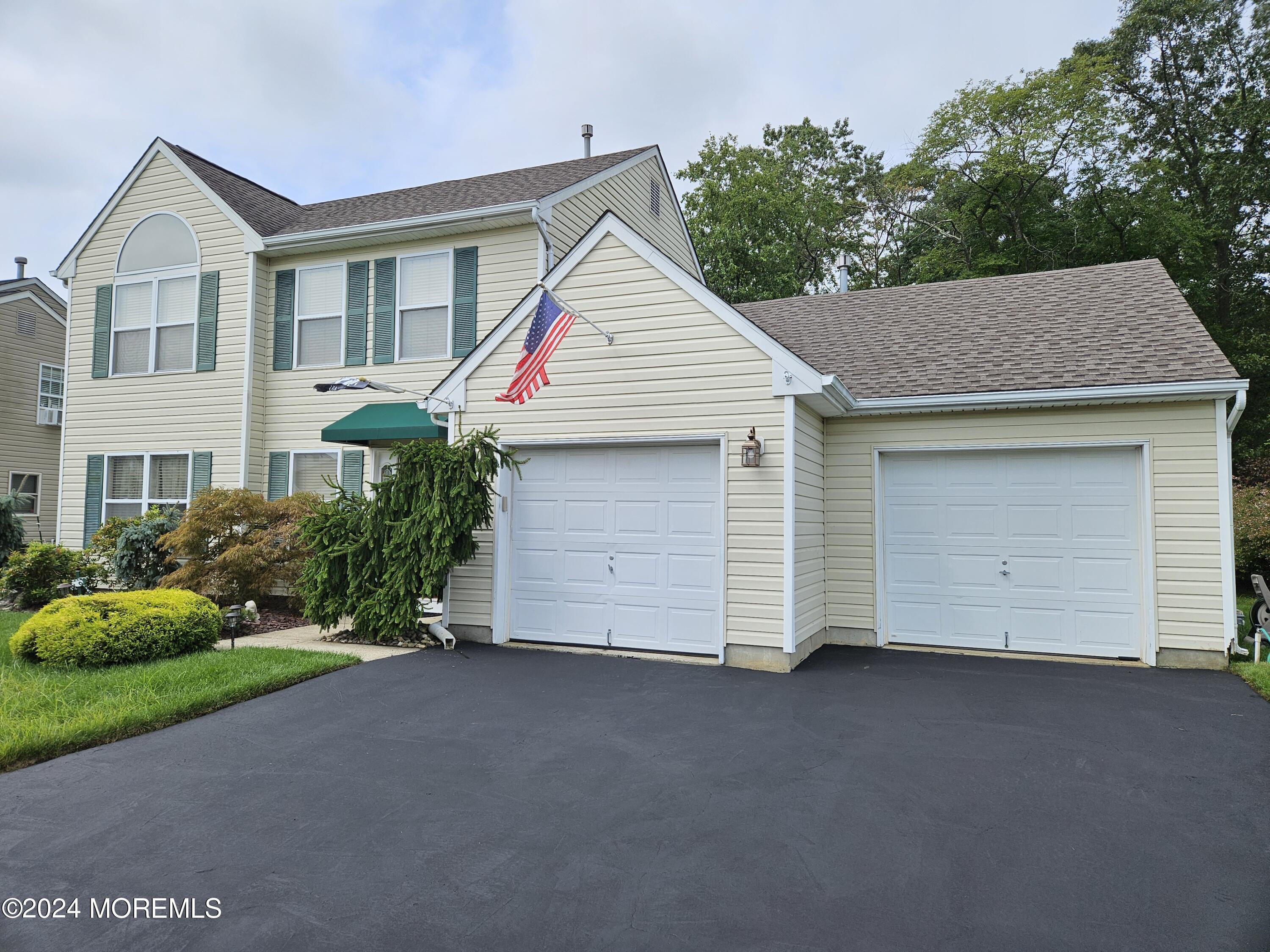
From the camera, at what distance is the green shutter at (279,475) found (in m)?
12.0

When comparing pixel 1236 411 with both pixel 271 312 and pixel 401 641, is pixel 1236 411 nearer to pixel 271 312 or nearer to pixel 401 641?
pixel 401 641

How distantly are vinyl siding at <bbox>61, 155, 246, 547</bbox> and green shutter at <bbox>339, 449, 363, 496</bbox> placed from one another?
1.88 m

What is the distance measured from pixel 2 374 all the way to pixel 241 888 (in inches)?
795

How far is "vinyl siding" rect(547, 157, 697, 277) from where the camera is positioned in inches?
448

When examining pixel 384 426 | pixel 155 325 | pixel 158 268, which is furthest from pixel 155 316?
pixel 384 426

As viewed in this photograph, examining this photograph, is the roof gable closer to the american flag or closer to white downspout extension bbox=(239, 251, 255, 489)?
the american flag

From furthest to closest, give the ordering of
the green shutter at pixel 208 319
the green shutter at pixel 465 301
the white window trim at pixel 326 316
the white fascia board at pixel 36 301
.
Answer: the white fascia board at pixel 36 301, the green shutter at pixel 208 319, the white window trim at pixel 326 316, the green shutter at pixel 465 301

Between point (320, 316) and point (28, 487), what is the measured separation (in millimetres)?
11574

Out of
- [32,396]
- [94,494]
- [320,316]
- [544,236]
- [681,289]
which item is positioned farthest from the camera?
[32,396]

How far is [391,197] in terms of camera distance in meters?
13.5

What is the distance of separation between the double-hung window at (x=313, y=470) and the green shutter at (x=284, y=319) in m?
1.52

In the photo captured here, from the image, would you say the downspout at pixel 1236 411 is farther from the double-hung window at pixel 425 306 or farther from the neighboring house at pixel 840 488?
the double-hung window at pixel 425 306

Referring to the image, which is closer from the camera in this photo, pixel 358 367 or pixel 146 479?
pixel 358 367

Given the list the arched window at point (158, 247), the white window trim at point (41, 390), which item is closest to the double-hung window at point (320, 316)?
the arched window at point (158, 247)
